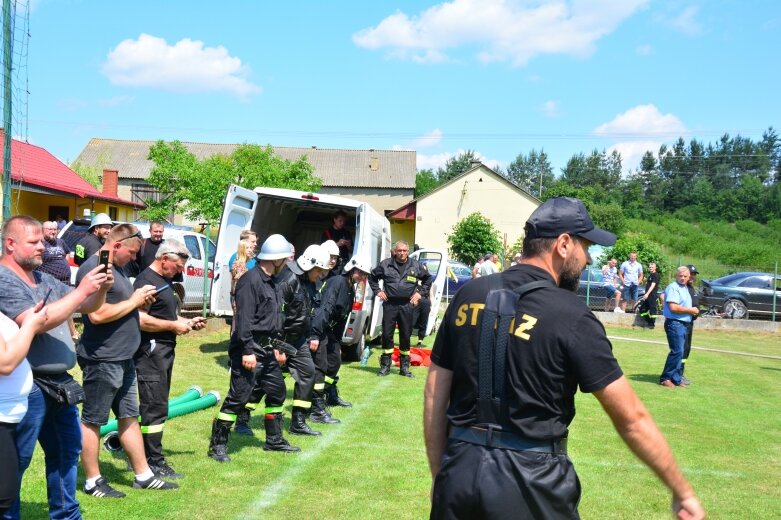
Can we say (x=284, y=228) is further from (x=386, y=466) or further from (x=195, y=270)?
(x=386, y=466)

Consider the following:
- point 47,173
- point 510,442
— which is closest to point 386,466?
point 510,442

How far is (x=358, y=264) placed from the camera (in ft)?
36.3

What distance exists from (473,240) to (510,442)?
136 ft

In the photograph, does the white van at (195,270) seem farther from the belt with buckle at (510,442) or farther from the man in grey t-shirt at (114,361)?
the belt with buckle at (510,442)

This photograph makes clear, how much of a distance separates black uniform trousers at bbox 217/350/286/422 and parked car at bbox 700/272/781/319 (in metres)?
19.5

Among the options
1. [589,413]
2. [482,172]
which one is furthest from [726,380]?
[482,172]

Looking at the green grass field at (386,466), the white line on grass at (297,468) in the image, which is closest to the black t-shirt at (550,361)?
the green grass field at (386,466)

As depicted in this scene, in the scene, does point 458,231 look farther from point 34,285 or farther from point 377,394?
point 34,285

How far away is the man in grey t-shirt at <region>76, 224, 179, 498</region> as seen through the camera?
5.16 meters

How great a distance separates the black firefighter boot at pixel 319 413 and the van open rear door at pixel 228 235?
3.64m

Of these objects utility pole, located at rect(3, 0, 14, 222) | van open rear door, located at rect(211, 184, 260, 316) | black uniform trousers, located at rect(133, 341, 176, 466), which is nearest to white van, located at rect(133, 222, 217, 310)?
van open rear door, located at rect(211, 184, 260, 316)

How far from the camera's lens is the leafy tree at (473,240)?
43312 mm

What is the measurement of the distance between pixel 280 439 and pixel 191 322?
1.89 m

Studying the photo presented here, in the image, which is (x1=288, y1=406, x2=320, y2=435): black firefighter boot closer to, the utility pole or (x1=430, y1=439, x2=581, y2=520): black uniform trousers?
the utility pole
